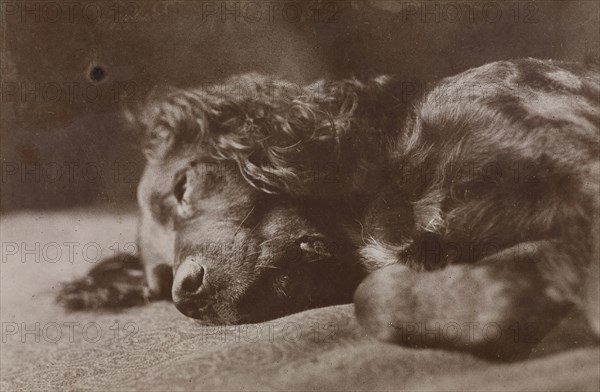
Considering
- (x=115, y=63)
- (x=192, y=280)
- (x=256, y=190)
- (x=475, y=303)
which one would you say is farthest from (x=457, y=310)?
(x=115, y=63)

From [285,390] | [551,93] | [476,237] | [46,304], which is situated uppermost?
[551,93]

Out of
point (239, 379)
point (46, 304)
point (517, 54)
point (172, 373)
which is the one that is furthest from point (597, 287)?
point (46, 304)

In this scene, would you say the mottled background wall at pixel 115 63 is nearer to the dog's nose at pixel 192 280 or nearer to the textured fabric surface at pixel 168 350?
the textured fabric surface at pixel 168 350

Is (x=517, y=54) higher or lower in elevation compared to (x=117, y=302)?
higher

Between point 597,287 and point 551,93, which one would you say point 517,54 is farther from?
point 597,287

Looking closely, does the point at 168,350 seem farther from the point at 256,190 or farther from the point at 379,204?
the point at 379,204

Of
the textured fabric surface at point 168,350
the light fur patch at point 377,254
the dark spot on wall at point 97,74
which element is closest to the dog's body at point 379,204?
the light fur patch at point 377,254

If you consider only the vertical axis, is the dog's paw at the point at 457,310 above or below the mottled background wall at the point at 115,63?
below
